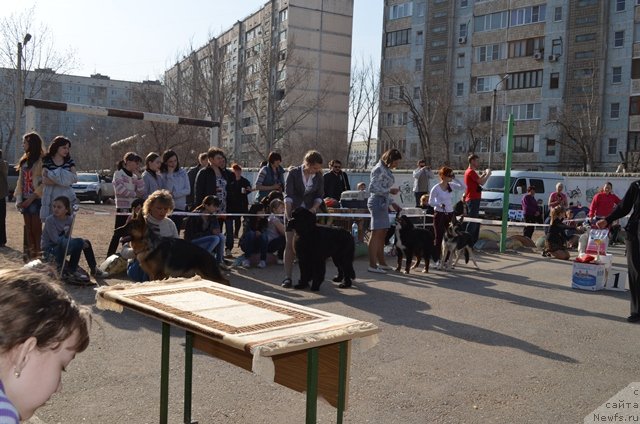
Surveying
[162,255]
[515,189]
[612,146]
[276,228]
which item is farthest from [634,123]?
[162,255]

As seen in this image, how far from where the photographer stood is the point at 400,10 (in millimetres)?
63781

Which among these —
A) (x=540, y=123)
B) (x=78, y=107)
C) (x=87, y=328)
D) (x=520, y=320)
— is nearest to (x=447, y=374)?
(x=520, y=320)

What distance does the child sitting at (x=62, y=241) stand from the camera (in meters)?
7.94

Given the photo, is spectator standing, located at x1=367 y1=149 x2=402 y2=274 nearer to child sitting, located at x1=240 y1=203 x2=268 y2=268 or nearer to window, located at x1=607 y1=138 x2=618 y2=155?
child sitting, located at x1=240 y1=203 x2=268 y2=268

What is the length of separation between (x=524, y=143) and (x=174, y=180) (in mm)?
51005

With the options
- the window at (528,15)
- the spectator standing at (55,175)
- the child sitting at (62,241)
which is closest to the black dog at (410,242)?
A: the child sitting at (62,241)

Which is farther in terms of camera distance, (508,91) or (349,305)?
(508,91)

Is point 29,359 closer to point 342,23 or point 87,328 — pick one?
point 87,328

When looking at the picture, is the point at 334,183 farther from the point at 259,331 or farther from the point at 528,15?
the point at 528,15

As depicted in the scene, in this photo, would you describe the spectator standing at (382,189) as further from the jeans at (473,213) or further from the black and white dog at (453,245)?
the jeans at (473,213)

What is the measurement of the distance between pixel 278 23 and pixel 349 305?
68.6m

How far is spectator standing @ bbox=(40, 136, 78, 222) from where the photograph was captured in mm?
→ 8398

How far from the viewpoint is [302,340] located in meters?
2.51

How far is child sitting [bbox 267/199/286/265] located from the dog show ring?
6.94 meters
